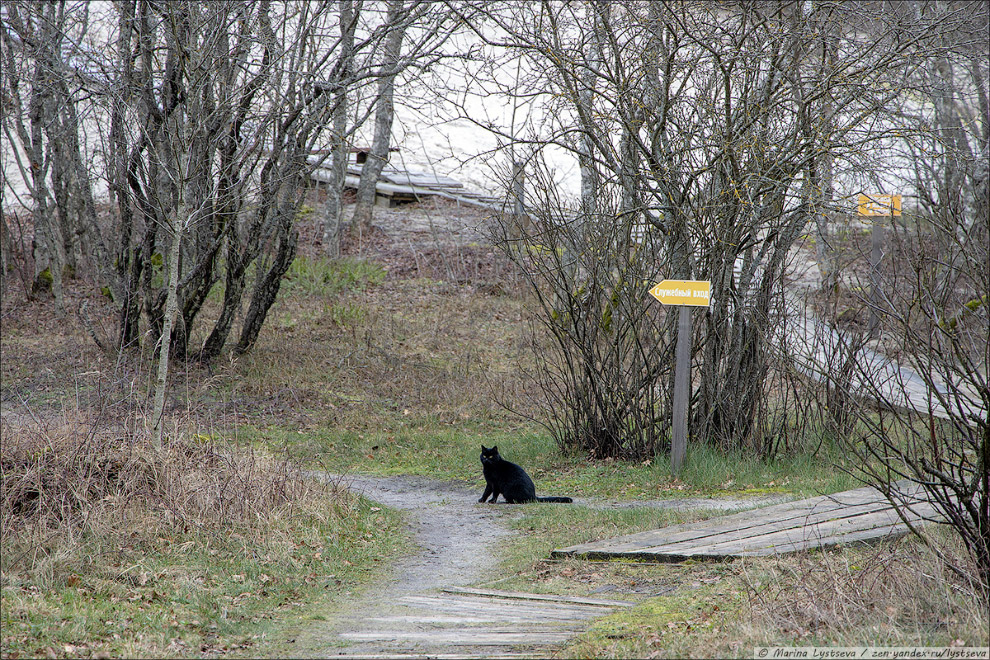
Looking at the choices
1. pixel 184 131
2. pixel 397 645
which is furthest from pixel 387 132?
pixel 397 645

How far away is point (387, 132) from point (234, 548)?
16238 millimetres

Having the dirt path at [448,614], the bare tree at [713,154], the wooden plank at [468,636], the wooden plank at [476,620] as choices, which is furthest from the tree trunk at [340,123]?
the wooden plank at [468,636]

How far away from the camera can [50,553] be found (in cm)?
575

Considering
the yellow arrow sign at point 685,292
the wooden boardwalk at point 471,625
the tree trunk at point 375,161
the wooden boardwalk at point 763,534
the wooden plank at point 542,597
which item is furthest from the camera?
the tree trunk at point 375,161

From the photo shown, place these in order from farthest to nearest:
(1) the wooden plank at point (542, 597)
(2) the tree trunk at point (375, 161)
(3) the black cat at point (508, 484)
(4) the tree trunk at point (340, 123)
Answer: (2) the tree trunk at point (375, 161)
(4) the tree trunk at point (340, 123)
(3) the black cat at point (508, 484)
(1) the wooden plank at point (542, 597)

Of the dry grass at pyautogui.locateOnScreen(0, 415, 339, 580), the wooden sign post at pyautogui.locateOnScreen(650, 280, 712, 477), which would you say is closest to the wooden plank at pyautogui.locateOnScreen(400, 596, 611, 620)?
the dry grass at pyautogui.locateOnScreen(0, 415, 339, 580)

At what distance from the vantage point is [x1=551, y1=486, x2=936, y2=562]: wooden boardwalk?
5.92 meters

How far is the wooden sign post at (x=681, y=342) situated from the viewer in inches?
364

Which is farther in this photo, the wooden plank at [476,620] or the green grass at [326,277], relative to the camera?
the green grass at [326,277]

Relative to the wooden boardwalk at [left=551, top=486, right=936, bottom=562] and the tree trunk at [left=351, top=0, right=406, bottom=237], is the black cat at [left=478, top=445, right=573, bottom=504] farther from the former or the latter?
the tree trunk at [left=351, top=0, right=406, bottom=237]

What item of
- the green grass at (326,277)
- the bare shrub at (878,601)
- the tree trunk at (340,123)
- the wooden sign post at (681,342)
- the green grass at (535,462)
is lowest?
the green grass at (535,462)

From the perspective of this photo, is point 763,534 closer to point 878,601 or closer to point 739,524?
point 739,524

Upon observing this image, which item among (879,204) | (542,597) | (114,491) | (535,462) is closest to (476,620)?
(542,597)

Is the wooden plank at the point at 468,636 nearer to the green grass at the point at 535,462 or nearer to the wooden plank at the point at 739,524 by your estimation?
the wooden plank at the point at 739,524
